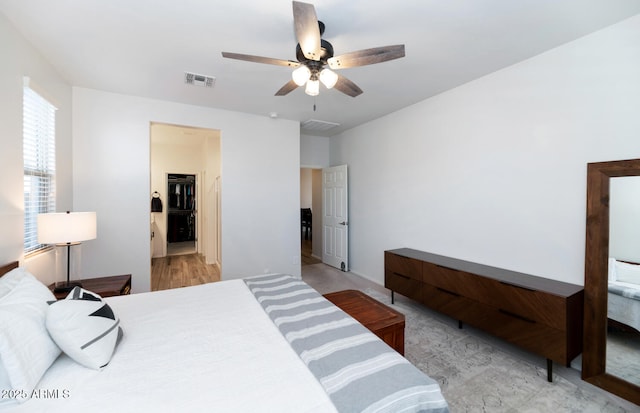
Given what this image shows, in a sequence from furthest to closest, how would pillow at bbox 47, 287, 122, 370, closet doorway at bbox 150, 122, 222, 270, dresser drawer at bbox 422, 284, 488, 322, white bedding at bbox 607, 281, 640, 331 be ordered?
closet doorway at bbox 150, 122, 222, 270 → dresser drawer at bbox 422, 284, 488, 322 → white bedding at bbox 607, 281, 640, 331 → pillow at bbox 47, 287, 122, 370

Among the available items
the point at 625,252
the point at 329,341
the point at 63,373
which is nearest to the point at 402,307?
the point at 625,252

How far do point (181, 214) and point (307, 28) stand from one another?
6682 millimetres

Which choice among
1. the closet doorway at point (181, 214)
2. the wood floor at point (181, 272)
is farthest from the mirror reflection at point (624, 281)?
the closet doorway at point (181, 214)

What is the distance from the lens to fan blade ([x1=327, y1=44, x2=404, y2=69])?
164 cm

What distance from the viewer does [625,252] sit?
1.85m

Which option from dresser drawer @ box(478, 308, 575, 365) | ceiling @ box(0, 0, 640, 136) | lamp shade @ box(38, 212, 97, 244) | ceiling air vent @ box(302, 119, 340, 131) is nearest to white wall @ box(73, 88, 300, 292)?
ceiling air vent @ box(302, 119, 340, 131)

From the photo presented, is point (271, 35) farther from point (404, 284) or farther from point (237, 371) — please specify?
point (404, 284)

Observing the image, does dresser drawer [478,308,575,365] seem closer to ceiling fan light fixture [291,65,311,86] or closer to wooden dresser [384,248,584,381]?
wooden dresser [384,248,584,381]

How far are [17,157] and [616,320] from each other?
459 cm

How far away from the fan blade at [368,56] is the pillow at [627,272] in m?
2.19

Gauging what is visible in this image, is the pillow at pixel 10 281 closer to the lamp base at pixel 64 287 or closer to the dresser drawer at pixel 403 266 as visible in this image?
the lamp base at pixel 64 287

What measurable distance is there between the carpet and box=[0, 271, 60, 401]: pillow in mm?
2196

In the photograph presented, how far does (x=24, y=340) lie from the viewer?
1016mm

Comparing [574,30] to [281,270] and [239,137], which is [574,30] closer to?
[239,137]
